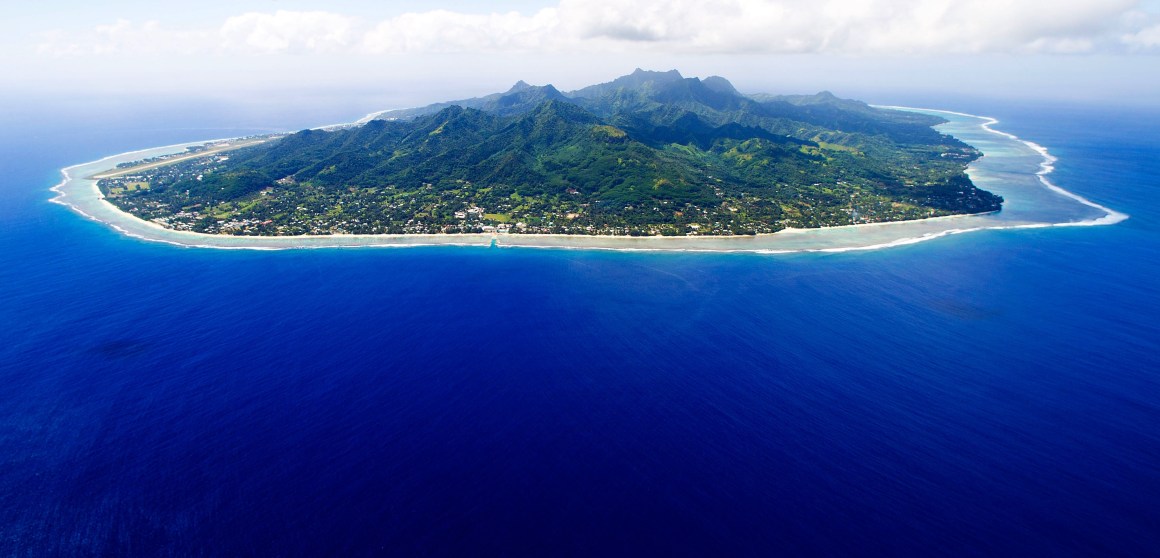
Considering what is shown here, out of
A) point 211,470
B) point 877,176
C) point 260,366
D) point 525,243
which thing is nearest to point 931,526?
point 211,470

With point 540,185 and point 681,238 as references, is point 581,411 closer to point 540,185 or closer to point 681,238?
point 681,238

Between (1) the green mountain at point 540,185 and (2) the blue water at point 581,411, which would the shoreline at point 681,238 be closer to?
(1) the green mountain at point 540,185

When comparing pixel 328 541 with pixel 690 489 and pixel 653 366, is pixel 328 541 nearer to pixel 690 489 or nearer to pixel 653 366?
pixel 690 489

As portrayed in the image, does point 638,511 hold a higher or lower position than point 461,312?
lower

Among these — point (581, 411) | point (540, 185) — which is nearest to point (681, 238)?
point (540, 185)

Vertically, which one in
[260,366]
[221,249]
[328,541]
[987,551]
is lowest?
[987,551]

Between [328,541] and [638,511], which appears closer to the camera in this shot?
[328,541]

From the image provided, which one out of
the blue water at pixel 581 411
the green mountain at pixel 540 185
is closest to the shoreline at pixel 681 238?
the green mountain at pixel 540 185

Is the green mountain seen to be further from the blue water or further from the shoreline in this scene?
the blue water
